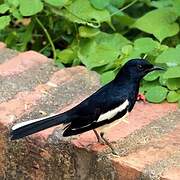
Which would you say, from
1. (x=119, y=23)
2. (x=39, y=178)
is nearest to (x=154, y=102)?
(x=39, y=178)

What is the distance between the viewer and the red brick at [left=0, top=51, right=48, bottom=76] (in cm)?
386

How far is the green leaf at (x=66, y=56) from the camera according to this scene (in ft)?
13.8

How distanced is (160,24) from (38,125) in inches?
47.3

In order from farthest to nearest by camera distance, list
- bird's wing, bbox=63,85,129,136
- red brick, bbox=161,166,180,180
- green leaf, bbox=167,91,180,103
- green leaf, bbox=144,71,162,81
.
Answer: green leaf, bbox=144,71,162,81
green leaf, bbox=167,91,180,103
bird's wing, bbox=63,85,129,136
red brick, bbox=161,166,180,180

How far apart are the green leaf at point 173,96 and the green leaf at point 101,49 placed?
0.41m

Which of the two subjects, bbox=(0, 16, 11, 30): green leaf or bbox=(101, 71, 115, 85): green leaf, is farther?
bbox=(0, 16, 11, 30): green leaf

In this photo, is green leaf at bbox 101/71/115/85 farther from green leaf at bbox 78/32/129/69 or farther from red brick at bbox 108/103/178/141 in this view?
red brick at bbox 108/103/178/141

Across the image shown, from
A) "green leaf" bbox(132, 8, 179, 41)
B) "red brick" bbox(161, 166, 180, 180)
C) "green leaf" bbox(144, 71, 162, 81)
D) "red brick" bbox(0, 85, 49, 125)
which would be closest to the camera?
"red brick" bbox(161, 166, 180, 180)

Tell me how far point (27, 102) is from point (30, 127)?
15.3 inches

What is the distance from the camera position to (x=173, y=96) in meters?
3.64

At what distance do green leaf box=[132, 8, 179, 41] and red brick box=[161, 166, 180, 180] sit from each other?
1096 millimetres

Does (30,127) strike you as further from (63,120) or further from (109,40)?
(109,40)

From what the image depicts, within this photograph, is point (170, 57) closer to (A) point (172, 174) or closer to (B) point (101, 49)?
(B) point (101, 49)

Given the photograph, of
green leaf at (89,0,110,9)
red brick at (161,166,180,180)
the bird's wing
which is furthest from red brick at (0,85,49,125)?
red brick at (161,166,180,180)
